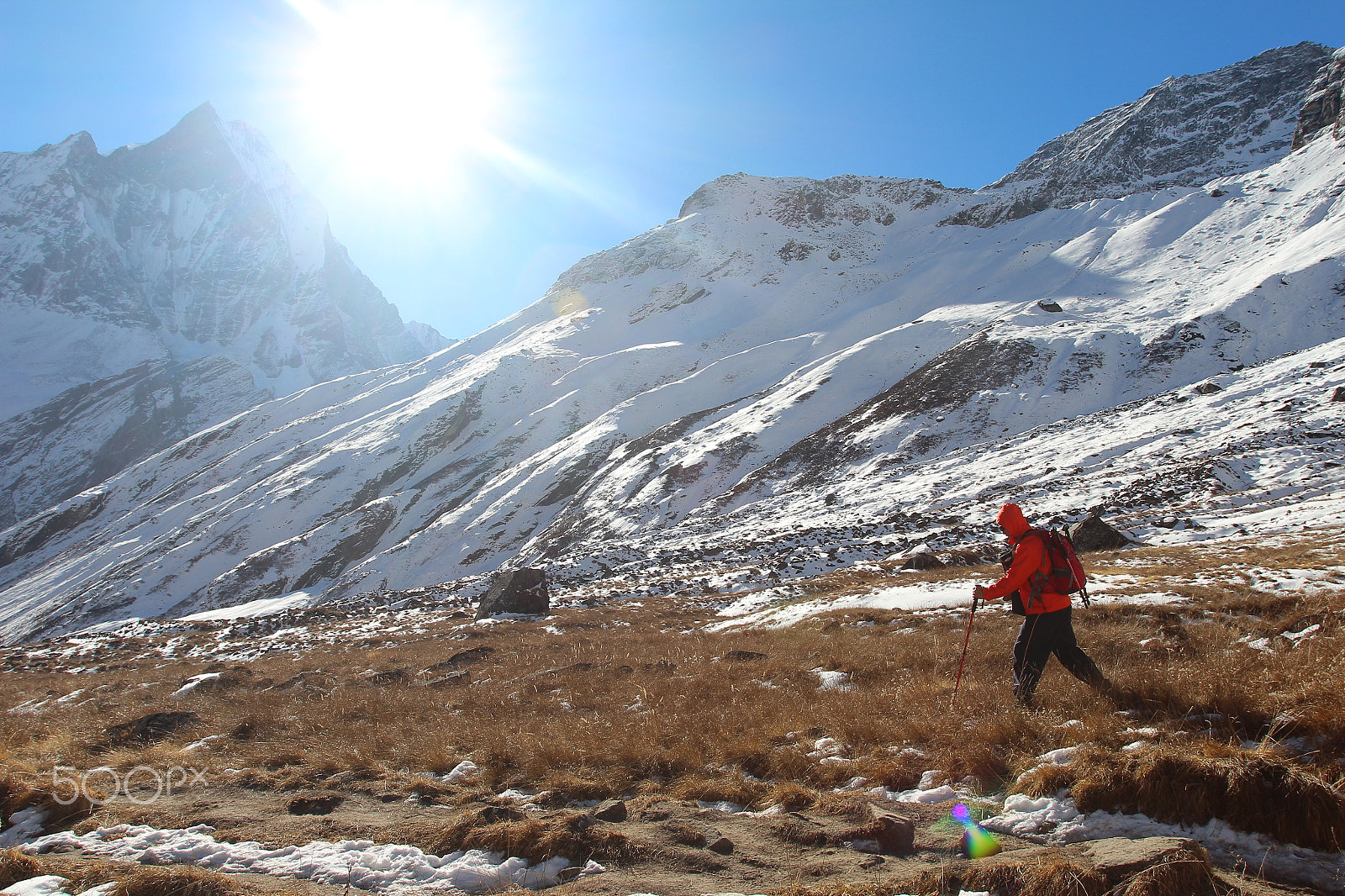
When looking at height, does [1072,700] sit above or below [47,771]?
below

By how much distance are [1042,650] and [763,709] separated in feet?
10.7

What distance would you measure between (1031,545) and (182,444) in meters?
141

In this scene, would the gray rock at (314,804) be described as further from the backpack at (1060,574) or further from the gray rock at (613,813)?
the backpack at (1060,574)

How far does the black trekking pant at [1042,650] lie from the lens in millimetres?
6379

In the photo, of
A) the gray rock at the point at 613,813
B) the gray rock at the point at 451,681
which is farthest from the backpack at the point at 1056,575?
the gray rock at the point at 451,681

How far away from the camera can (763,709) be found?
7.51m

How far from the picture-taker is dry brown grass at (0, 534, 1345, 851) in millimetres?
5051

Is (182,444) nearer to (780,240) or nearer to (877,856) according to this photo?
(780,240)

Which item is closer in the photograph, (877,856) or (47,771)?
(877,856)

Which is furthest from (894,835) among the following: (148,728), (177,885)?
(148,728)

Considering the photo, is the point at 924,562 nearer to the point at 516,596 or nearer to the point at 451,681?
the point at 516,596

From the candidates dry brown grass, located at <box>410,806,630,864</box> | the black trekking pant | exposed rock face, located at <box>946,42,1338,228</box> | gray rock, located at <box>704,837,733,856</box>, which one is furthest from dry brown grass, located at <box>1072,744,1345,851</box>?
exposed rock face, located at <box>946,42,1338,228</box>

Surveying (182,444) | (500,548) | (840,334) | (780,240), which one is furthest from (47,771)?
(182,444)

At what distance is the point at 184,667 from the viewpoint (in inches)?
722
